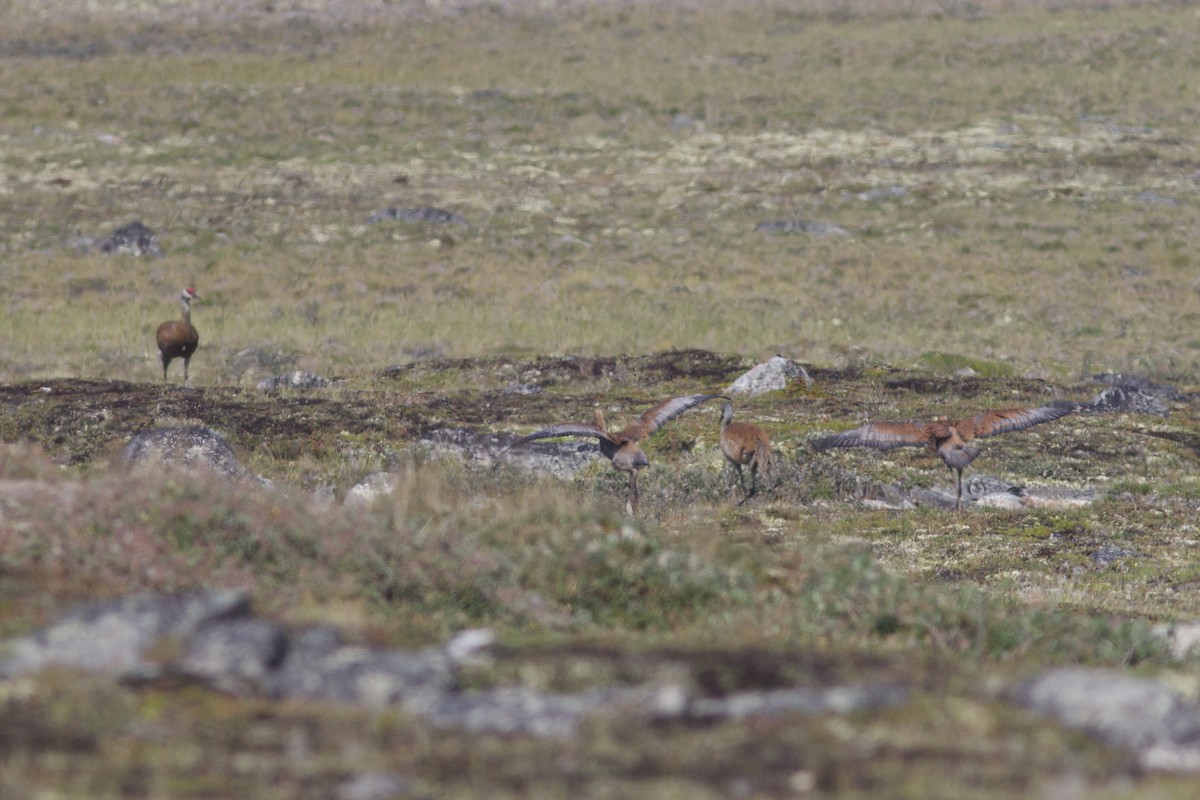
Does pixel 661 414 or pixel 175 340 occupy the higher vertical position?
pixel 661 414

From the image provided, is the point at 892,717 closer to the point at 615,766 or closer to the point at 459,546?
the point at 615,766

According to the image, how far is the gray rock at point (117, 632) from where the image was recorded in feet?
20.9

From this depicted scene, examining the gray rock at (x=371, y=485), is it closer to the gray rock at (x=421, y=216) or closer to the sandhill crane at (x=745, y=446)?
the sandhill crane at (x=745, y=446)

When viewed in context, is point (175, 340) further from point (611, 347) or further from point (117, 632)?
point (117, 632)

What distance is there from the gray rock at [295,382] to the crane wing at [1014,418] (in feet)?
46.4

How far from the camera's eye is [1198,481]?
20359 millimetres

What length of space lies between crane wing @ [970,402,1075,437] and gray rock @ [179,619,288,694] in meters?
12.2

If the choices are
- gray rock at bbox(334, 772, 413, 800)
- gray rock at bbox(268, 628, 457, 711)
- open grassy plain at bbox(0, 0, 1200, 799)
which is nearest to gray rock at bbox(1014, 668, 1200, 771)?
open grassy plain at bbox(0, 0, 1200, 799)

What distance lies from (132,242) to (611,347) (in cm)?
1927

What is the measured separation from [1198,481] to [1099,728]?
16.1 meters

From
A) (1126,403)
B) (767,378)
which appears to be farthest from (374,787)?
(1126,403)

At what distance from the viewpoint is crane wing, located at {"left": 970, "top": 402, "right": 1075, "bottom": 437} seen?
17156 millimetres

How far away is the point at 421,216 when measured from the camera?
4881 cm

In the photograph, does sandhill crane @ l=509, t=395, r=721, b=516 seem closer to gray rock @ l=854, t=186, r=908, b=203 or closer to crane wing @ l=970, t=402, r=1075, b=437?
crane wing @ l=970, t=402, r=1075, b=437
